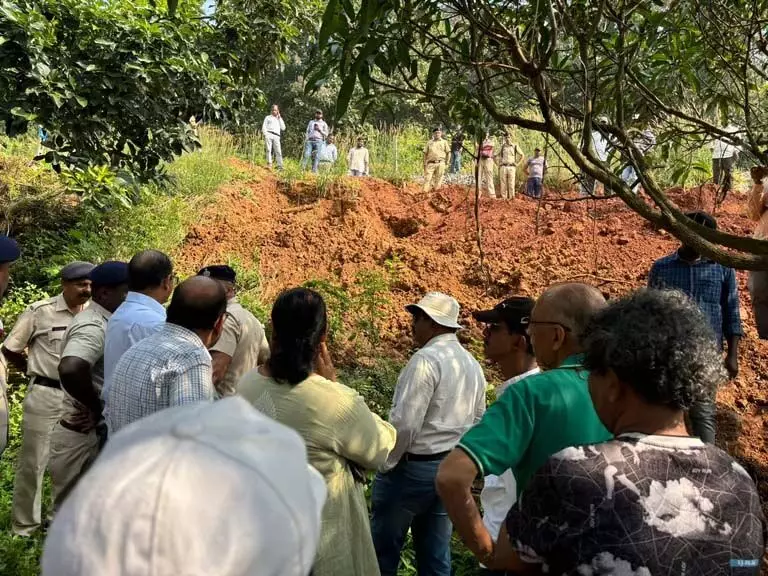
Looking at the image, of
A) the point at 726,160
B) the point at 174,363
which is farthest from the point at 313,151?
the point at 174,363

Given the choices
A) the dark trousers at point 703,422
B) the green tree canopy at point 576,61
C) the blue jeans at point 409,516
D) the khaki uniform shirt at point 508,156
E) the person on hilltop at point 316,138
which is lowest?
the blue jeans at point 409,516

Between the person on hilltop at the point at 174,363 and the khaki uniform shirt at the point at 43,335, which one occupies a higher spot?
the person on hilltop at the point at 174,363

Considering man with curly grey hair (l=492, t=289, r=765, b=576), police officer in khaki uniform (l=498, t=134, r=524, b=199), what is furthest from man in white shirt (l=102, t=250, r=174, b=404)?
police officer in khaki uniform (l=498, t=134, r=524, b=199)

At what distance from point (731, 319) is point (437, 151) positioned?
7969mm

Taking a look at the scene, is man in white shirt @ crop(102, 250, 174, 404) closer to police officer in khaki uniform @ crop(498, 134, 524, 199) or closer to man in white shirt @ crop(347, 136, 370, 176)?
police officer in khaki uniform @ crop(498, 134, 524, 199)

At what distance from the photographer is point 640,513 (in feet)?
4.01

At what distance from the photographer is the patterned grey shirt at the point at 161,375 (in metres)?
2.23

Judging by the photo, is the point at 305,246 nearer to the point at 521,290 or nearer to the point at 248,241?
the point at 248,241

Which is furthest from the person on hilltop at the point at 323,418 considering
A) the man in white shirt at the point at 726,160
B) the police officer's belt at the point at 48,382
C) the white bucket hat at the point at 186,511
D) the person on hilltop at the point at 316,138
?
the person on hilltop at the point at 316,138

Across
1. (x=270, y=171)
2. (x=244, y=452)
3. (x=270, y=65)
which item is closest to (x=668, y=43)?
(x=244, y=452)

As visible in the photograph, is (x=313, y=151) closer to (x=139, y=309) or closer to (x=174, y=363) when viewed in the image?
(x=139, y=309)

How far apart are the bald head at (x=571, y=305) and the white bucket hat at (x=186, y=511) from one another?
1234mm

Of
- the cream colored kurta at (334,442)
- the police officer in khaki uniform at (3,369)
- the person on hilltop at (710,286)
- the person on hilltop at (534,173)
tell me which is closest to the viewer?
the cream colored kurta at (334,442)

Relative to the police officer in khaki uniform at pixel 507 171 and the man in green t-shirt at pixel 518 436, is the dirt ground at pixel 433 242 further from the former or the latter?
the man in green t-shirt at pixel 518 436
